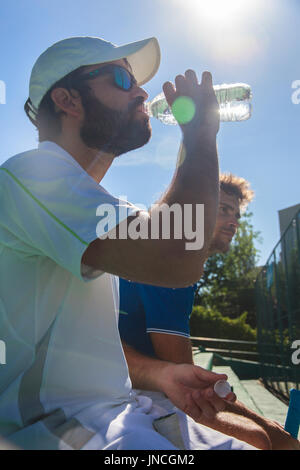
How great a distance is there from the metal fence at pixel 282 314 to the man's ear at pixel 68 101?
5445mm

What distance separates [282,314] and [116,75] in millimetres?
8139

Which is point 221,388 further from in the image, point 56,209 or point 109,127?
point 109,127

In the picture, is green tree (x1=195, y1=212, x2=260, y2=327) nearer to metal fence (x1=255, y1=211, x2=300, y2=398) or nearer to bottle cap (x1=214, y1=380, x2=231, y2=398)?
metal fence (x1=255, y1=211, x2=300, y2=398)

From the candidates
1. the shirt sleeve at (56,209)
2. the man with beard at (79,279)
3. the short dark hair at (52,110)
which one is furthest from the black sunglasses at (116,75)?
the shirt sleeve at (56,209)

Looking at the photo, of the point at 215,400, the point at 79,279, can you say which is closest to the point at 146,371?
the point at 215,400

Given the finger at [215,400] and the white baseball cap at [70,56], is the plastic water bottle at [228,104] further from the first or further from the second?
the finger at [215,400]

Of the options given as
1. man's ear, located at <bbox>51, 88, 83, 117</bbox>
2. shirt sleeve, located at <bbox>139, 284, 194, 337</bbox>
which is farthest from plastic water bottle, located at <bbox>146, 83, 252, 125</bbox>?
shirt sleeve, located at <bbox>139, 284, 194, 337</bbox>

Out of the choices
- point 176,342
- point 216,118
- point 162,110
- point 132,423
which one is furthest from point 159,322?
point 162,110

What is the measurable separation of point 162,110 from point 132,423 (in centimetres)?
188

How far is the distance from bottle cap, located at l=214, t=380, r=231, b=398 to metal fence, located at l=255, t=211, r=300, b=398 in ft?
17.5

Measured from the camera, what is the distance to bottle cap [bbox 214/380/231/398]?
4.21 ft

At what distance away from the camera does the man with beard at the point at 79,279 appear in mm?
939

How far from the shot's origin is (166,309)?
200 centimetres
